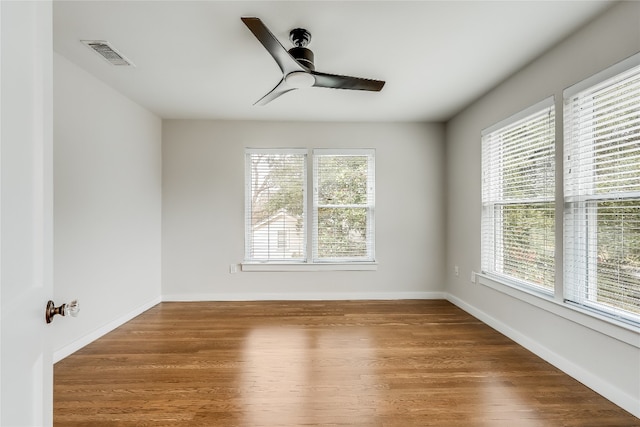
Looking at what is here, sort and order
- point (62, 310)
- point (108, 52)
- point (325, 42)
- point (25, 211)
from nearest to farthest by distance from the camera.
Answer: point (25, 211) → point (62, 310) → point (325, 42) → point (108, 52)

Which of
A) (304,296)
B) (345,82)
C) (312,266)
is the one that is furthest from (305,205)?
(345,82)

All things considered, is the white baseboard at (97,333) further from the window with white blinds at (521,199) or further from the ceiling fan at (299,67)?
the window with white blinds at (521,199)

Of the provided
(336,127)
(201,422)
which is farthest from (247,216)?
(201,422)

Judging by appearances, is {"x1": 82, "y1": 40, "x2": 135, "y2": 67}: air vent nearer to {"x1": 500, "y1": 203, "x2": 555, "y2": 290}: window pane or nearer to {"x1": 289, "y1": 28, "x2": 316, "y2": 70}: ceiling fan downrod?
{"x1": 289, "y1": 28, "x2": 316, "y2": 70}: ceiling fan downrod

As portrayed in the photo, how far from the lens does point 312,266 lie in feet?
14.0

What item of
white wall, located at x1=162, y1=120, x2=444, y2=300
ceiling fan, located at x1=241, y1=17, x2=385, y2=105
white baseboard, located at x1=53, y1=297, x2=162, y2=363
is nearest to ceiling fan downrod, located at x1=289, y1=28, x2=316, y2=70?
ceiling fan, located at x1=241, y1=17, x2=385, y2=105

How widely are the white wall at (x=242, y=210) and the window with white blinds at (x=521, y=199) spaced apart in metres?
0.99

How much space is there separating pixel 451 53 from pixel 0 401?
9.91ft

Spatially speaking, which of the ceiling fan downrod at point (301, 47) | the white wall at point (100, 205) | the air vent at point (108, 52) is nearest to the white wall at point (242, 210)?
the white wall at point (100, 205)

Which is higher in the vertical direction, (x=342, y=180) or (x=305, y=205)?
(x=342, y=180)

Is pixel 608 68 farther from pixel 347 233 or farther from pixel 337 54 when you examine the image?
pixel 347 233

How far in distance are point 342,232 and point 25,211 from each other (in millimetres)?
3709

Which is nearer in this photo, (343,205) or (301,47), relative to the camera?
(301,47)

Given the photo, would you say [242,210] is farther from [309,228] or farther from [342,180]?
[342,180]
